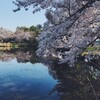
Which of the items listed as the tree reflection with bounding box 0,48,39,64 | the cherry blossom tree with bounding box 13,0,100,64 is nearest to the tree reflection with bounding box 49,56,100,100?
the cherry blossom tree with bounding box 13,0,100,64

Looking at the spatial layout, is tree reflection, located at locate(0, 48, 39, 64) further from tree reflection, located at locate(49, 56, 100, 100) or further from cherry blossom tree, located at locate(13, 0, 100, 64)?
cherry blossom tree, located at locate(13, 0, 100, 64)

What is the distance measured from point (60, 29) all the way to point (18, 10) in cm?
197

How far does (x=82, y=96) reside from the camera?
1934 centimetres

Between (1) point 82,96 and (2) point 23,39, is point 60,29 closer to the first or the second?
(1) point 82,96

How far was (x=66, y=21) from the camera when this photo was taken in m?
11.0

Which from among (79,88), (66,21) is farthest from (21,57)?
(66,21)

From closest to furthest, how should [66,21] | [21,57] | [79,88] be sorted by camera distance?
[66,21] → [79,88] → [21,57]

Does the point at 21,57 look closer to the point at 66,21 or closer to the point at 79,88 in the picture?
the point at 79,88

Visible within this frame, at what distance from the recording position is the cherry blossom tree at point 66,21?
10.9 meters

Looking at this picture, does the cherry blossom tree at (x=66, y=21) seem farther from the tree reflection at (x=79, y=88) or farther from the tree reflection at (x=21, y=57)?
the tree reflection at (x=21, y=57)

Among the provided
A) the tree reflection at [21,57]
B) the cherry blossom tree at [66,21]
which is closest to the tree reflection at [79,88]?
the cherry blossom tree at [66,21]

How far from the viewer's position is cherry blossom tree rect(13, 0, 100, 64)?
35.7 ft

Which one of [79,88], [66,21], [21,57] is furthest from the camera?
[21,57]

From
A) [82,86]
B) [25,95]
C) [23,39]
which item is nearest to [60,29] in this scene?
[25,95]
